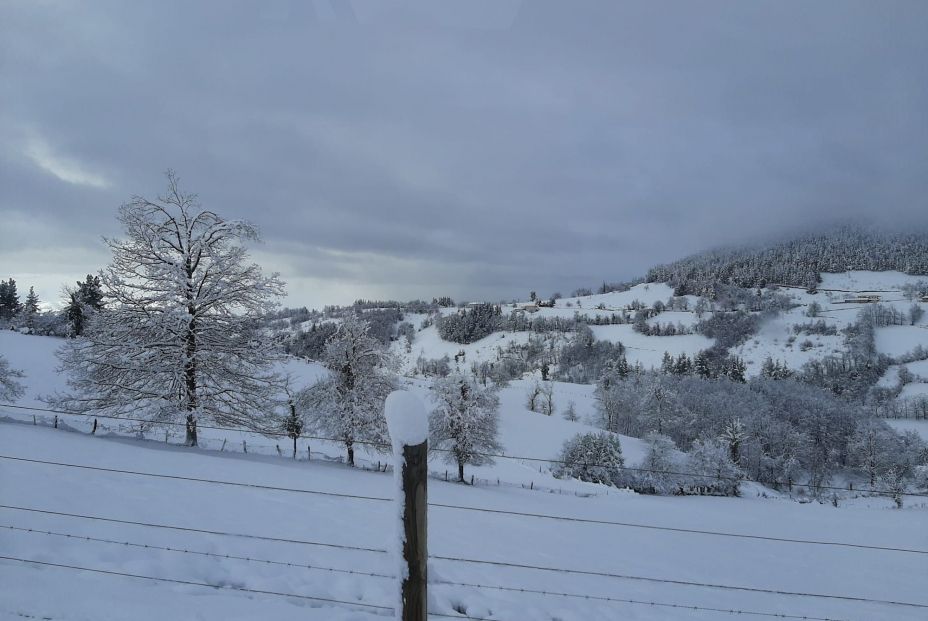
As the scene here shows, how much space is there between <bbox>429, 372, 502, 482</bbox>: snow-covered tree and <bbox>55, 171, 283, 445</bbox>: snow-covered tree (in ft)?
53.2

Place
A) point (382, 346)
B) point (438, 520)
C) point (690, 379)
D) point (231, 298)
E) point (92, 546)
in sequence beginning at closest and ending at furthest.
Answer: point (92, 546) < point (438, 520) < point (231, 298) < point (382, 346) < point (690, 379)

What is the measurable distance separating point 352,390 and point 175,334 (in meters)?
10.3

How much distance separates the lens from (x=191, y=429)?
56.7 ft

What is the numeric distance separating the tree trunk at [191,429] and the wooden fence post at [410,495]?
16499 mm

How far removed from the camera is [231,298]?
55.8 feet

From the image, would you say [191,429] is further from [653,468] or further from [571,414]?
[571,414]

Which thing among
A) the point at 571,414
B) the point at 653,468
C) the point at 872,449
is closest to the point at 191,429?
the point at 653,468

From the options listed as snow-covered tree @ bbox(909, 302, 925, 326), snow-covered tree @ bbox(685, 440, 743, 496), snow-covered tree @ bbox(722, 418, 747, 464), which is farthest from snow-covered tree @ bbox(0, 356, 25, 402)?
snow-covered tree @ bbox(909, 302, 925, 326)

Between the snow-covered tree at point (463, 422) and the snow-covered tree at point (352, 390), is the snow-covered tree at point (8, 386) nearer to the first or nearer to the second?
the snow-covered tree at point (352, 390)

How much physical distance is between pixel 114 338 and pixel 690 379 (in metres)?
103

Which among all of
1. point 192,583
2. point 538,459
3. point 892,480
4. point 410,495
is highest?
point 410,495

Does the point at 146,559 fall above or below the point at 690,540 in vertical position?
above

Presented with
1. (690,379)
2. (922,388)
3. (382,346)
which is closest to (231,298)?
(382,346)

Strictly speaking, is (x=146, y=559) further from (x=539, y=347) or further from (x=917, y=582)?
(x=539, y=347)
